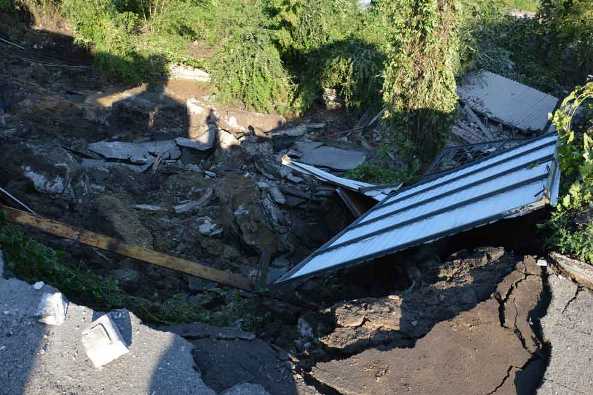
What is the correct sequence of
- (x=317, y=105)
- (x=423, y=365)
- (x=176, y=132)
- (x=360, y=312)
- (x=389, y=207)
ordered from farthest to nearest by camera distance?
(x=317, y=105), (x=176, y=132), (x=389, y=207), (x=360, y=312), (x=423, y=365)

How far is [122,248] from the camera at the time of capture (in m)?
5.16

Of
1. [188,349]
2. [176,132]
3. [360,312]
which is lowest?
[176,132]

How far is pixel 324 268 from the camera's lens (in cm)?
420

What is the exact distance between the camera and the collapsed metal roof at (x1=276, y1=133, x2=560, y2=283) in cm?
377

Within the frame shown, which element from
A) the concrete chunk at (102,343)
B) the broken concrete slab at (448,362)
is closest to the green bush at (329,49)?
the broken concrete slab at (448,362)

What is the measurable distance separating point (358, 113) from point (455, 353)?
8.77m

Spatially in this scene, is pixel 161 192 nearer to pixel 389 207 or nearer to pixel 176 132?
pixel 176 132

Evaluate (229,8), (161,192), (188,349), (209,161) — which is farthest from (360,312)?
(229,8)

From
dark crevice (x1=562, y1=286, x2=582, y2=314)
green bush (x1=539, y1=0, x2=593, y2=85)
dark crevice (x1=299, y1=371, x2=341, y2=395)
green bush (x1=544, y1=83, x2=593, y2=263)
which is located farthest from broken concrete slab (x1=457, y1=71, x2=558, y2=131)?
dark crevice (x1=299, y1=371, x2=341, y2=395)

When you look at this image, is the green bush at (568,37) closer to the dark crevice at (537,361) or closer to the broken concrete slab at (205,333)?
the dark crevice at (537,361)

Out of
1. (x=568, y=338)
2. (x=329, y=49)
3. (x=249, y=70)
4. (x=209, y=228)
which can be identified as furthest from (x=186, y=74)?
(x=568, y=338)

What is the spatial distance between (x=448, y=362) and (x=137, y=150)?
23.2ft

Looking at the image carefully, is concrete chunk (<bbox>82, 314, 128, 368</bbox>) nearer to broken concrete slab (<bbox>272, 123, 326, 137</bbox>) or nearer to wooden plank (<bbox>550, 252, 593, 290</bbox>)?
wooden plank (<bbox>550, 252, 593, 290</bbox>)

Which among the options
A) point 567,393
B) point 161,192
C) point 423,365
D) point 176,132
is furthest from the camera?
point 176,132
